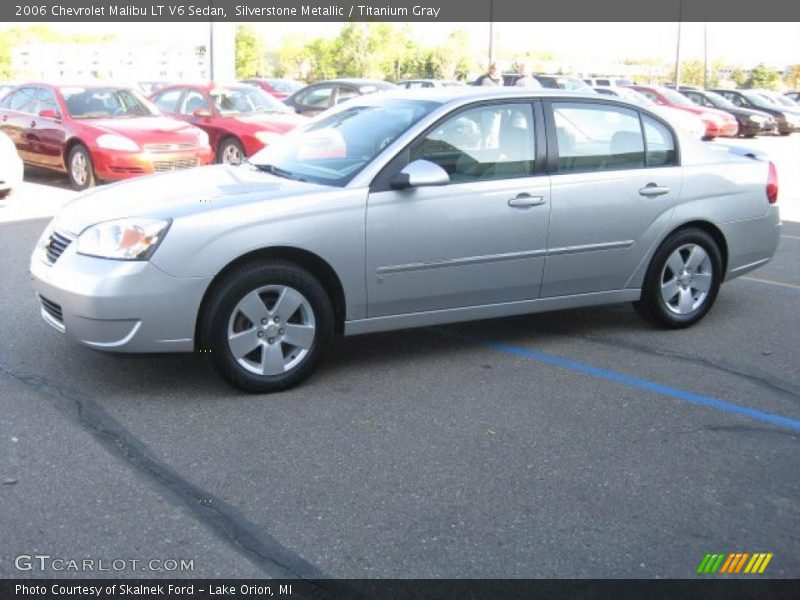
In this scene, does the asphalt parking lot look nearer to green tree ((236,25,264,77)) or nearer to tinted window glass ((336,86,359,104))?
tinted window glass ((336,86,359,104))

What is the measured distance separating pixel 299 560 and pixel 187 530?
0.47 meters

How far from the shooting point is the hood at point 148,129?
12.3 metres

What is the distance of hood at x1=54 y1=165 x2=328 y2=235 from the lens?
488 cm

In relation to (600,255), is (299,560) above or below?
below

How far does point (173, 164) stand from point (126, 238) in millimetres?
7998

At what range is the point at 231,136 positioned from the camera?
1423 cm

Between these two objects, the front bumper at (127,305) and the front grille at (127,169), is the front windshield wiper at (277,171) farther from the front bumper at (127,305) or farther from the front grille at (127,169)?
the front grille at (127,169)

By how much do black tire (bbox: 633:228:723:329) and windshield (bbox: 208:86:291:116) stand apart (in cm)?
972

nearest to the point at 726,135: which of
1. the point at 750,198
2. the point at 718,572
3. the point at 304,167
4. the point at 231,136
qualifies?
the point at 231,136

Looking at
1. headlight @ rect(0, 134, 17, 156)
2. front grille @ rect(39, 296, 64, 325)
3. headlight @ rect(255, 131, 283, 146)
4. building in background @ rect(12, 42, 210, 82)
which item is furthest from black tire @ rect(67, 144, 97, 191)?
building in background @ rect(12, 42, 210, 82)

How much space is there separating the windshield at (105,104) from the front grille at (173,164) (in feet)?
4.17

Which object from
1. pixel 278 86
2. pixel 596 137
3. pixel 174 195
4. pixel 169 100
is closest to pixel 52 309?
pixel 174 195

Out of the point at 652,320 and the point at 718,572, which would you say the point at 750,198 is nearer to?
the point at 652,320
